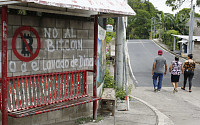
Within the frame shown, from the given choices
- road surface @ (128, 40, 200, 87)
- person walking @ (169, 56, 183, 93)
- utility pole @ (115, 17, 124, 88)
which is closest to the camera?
utility pole @ (115, 17, 124, 88)

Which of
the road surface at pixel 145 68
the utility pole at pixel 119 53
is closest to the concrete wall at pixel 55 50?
the utility pole at pixel 119 53

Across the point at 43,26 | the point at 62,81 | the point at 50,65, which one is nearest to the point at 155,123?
the point at 62,81

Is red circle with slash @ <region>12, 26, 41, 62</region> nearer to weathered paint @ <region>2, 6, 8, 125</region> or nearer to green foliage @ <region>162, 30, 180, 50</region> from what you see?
weathered paint @ <region>2, 6, 8, 125</region>

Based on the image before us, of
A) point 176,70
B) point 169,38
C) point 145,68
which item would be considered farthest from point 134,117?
point 169,38

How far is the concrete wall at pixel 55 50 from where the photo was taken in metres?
5.33

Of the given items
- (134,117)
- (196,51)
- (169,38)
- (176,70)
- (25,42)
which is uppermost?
(169,38)

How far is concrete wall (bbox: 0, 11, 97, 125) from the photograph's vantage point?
17.5 feet

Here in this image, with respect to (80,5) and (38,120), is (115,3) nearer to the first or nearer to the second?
(80,5)

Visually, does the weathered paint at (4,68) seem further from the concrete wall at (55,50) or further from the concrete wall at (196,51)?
the concrete wall at (196,51)

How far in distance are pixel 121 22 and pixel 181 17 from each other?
4072 cm

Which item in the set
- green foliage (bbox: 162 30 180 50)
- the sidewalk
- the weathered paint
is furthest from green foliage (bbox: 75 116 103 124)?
green foliage (bbox: 162 30 180 50)

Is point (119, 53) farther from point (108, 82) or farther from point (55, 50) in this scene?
point (55, 50)

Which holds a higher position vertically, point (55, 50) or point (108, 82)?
point (55, 50)

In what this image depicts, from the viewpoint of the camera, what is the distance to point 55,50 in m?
6.22
